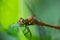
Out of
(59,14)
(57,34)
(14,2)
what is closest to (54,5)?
(59,14)

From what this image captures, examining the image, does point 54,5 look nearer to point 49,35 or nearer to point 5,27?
point 49,35

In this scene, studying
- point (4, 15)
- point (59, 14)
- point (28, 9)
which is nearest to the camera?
point (59, 14)

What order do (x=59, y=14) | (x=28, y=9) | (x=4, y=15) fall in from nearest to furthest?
(x=59, y=14) < (x=28, y=9) < (x=4, y=15)

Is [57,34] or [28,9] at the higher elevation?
[28,9]

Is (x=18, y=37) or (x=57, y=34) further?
(x=18, y=37)

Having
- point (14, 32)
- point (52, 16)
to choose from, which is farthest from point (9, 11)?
point (52, 16)

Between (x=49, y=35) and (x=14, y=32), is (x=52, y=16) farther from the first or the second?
(x=14, y=32)
